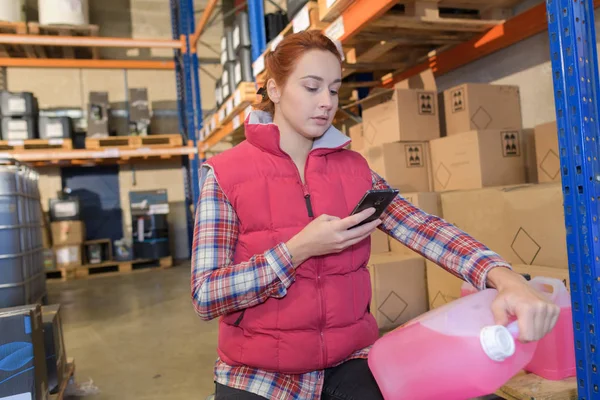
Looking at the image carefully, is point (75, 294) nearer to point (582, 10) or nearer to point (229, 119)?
point (229, 119)

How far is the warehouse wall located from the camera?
2.84 m

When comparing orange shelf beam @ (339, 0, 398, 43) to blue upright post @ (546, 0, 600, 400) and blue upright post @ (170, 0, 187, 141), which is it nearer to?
blue upright post @ (546, 0, 600, 400)

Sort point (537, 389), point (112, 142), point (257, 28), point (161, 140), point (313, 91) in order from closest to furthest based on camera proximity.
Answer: point (313, 91) < point (537, 389) < point (257, 28) < point (112, 142) < point (161, 140)

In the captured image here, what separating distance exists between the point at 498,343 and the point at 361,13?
6.19 feet

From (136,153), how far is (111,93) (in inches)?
66.5

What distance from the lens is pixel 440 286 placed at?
8.27ft

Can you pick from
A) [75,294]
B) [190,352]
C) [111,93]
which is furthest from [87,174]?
[190,352]

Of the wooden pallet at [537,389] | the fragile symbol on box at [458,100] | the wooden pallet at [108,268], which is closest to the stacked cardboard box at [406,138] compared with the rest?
the fragile symbol on box at [458,100]

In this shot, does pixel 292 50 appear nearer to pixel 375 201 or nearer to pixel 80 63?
pixel 375 201

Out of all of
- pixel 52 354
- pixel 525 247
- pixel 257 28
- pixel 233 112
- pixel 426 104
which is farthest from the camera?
pixel 233 112

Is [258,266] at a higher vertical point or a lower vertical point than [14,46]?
lower

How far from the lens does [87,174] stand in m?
7.95

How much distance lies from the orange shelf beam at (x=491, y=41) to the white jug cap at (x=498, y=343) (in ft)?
7.43

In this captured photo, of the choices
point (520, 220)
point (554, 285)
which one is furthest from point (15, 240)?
point (554, 285)
